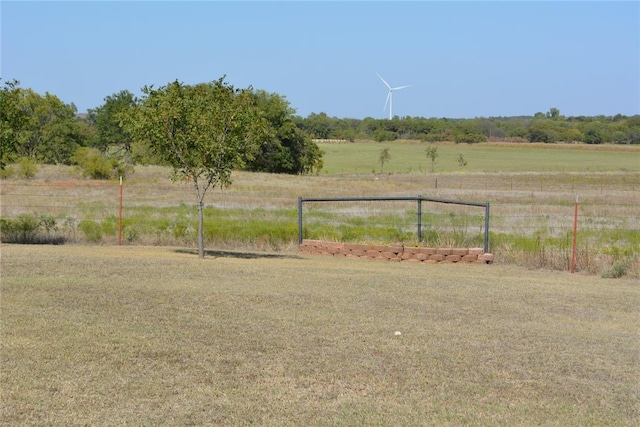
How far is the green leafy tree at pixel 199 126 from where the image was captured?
1973cm

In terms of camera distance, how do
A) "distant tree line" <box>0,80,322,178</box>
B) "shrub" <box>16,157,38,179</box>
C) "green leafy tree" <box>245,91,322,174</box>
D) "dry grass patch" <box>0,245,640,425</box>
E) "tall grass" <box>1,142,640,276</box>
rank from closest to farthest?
"dry grass patch" <box>0,245,640,425</box> < "tall grass" <box>1,142,640,276</box> < "shrub" <box>16,157,38,179</box> < "distant tree line" <box>0,80,322,178</box> < "green leafy tree" <box>245,91,322,174</box>

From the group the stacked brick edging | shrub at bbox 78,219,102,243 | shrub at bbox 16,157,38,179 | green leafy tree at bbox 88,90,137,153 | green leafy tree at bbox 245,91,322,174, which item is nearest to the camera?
the stacked brick edging

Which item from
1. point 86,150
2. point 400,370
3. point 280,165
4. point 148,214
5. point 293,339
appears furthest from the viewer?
point 280,165

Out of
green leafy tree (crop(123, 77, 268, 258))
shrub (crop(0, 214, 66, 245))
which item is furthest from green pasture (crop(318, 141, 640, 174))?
green leafy tree (crop(123, 77, 268, 258))

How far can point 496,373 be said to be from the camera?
30.2 feet

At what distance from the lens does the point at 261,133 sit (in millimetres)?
20500

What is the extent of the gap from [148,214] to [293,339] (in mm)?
23493

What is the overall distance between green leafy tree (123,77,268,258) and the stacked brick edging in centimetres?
402

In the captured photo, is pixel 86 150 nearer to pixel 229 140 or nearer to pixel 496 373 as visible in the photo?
pixel 229 140

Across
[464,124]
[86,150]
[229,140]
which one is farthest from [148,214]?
[464,124]

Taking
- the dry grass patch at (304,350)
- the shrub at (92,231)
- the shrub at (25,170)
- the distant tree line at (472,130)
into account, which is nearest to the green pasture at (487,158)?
the distant tree line at (472,130)

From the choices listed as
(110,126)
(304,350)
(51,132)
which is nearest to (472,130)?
(110,126)

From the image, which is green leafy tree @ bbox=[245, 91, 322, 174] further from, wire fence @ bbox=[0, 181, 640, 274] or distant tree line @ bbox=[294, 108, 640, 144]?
distant tree line @ bbox=[294, 108, 640, 144]

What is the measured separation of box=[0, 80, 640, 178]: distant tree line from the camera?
75.6 ft
